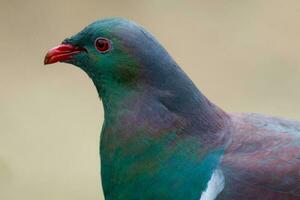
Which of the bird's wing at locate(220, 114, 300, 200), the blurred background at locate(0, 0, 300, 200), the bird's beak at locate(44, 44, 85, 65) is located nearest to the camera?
the bird's wing at locate(220, 114, 300, 200)

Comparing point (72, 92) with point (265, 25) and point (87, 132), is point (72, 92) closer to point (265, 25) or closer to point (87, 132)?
point (87, 132)

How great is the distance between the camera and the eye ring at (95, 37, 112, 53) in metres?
1.99

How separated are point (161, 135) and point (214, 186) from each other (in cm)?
18

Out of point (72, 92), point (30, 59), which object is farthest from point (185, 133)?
point (30, 59)

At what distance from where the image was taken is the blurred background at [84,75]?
3977mm

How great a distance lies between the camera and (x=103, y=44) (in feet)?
6.57

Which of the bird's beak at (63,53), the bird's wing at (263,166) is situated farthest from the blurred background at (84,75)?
the bird's wing at (263,166)

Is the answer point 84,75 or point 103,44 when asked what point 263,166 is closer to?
point 103,44

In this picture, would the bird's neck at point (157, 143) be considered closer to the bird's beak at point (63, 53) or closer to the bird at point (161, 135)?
the bird at point (161, 135)

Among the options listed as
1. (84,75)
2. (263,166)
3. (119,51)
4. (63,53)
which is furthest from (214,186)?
(84,75)

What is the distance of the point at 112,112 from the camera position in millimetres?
2004

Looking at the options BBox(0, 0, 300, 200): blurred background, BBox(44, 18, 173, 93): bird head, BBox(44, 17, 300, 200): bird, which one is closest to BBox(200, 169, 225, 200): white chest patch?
BBox(44, 17, 300, 200): bird

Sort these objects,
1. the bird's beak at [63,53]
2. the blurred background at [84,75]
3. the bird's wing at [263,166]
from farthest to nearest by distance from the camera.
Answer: the blurred background at [84,75] < the bird's beak at [63,53] < the bird's wing at [263,166]

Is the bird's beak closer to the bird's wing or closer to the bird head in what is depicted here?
the bird head
